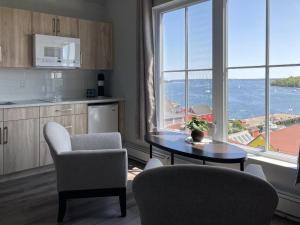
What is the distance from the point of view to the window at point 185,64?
3201mm

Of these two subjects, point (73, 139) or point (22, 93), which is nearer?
point (73, 139)

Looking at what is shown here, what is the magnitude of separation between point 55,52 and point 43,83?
0.59m

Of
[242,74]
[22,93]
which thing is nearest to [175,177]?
[242,74]

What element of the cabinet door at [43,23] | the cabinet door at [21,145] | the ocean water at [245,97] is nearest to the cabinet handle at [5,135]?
the cabinet door at [21,145]

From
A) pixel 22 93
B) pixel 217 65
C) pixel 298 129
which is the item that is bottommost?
pixel 298 129

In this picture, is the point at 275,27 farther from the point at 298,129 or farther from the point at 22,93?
the point at 22,93

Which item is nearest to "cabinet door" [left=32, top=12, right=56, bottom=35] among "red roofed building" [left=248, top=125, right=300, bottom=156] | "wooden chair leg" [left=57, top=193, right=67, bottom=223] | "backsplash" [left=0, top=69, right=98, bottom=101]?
"backsplash" [left=0, top=69, right=98, bottom=101]

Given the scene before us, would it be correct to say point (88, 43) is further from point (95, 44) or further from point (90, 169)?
point (90, 169)

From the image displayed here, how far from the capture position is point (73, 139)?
2.79m

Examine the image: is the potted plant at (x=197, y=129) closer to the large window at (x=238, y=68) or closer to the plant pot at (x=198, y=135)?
the plant pot at (x=198, y=135)

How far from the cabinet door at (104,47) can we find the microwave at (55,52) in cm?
40

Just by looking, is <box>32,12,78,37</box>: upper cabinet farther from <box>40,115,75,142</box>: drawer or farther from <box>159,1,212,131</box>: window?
<box>159,1,212,131</box>: window

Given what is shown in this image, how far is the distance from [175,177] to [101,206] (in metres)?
1.64

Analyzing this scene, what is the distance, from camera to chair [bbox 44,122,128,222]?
7.39 ft
